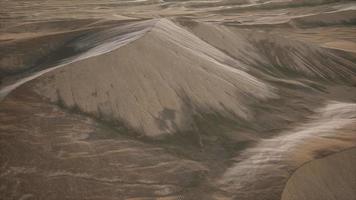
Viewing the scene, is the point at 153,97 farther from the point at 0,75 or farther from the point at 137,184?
the point at 0,75

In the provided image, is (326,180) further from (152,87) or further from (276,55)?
(276,55)

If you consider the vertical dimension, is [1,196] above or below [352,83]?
above

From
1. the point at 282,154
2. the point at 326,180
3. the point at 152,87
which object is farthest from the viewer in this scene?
the point at 152,87

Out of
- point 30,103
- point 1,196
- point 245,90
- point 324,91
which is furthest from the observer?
point 324,91

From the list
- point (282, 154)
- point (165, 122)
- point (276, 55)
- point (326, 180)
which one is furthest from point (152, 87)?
point (276, 55)

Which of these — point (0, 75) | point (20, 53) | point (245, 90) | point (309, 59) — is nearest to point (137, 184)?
point (245, 90)

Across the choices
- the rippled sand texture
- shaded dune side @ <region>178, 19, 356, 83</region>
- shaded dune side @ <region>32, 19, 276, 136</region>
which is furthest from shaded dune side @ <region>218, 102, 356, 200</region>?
shaded dune side @ <region>178, 19, 356, 83</region>
